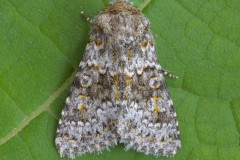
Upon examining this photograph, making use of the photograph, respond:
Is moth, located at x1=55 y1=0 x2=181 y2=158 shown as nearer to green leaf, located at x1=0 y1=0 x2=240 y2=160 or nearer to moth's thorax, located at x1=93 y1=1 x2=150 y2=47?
moth's thorax, located at x1=93 y1=1 x2=150 y2=47

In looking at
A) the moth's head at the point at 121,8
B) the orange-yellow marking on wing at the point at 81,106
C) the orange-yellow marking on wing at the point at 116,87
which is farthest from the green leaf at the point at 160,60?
the orange-yellow marking on wing at the point at 116,87

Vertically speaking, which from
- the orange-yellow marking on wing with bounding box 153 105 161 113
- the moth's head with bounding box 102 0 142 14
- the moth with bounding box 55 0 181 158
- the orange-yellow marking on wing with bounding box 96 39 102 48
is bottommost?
the orange-yellow marking on wing with bounding box 153 105 161 113

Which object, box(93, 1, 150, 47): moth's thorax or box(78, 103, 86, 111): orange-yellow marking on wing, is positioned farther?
box(78, 103, 86, 111): orange-yellow marking on wing

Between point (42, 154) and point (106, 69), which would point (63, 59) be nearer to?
A: point (106, 69)

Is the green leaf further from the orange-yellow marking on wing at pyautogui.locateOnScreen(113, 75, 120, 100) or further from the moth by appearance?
the orange-yellow marking on wing at pyautogui.locateOnScreen(113, 75, 120, 100)

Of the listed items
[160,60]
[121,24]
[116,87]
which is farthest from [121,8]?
[116,87]

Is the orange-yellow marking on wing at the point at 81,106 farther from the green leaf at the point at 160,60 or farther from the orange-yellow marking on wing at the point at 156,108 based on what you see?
the orange-yellow marking on wing at the point at 156,108

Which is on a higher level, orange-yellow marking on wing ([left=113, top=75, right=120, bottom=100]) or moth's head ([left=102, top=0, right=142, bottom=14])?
moth's head ([left=102, top=0, right=142, bottom=14])

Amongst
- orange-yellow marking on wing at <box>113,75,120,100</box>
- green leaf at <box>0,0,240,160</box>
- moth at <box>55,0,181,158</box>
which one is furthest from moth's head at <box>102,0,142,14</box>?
orange-yellow marking on wing at <box>113,75,120,100</box>
